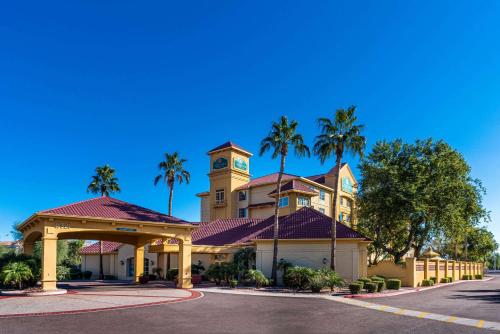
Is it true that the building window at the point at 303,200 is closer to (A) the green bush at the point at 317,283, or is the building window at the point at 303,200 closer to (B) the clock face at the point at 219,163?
(B) the clock face at the point at 219,163

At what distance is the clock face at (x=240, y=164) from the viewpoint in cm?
5926

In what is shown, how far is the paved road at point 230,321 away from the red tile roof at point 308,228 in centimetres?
1452

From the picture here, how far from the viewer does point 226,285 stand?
3506cm

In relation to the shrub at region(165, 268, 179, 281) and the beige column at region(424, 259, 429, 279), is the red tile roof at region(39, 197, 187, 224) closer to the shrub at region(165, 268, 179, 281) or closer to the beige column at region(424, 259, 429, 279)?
the shrub at region(165, 268, 179, 281)

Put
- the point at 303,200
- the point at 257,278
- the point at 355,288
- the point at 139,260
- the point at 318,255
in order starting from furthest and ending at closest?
the point at 303,200, the point at 139,260, the point at 318,255, the point at 257,278, the point at 355,288

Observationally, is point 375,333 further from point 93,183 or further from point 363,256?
point 93,183

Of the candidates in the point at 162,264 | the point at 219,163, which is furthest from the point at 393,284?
the point at 219,163

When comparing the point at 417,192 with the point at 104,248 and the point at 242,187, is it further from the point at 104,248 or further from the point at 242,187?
the point at 104,248

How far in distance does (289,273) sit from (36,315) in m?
18.2

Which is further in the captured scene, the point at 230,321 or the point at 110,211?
the point at 110,211

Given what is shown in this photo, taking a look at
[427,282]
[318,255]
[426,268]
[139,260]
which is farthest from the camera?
[426,268]

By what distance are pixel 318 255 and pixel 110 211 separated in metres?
16.3

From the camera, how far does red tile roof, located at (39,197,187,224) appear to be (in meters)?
27.5

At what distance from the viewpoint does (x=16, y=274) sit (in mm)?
26203
